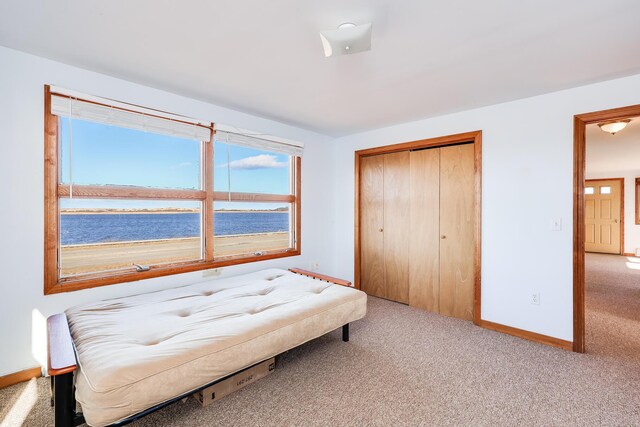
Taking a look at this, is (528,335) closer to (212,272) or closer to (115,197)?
(212,272)

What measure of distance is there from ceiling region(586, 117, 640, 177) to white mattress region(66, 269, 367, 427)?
158 inches

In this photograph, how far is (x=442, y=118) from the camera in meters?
3.28

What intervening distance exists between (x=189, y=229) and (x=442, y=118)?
310cm

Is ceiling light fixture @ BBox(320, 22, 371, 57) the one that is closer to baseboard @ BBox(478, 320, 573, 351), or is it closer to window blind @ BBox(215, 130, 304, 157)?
window blind @ BBox(215, 130, 304, 157)

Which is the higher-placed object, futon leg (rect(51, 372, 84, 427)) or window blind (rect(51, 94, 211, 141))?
window blind (rect(51, 94, 211, 141))

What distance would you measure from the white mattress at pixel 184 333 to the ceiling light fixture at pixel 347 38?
1768mm

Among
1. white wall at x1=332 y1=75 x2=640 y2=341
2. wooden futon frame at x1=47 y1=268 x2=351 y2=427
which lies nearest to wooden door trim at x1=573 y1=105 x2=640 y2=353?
white wall at x1=332 y1=75 x2=640 y2=341

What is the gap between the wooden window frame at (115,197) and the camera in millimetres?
2066

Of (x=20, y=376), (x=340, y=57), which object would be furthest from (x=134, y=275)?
(x=340, y=57)

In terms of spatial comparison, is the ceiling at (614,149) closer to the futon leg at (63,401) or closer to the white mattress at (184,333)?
the white mattress at (184,333)

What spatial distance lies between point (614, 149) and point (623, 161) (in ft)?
5.66

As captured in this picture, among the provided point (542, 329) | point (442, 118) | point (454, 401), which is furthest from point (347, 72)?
point (542, 329)

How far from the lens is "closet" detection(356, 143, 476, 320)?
3.22 meters

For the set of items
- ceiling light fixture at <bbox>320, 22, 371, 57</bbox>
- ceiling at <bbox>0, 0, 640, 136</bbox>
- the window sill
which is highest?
ceiling at <bbox>0, 0, 640, 136</bbox>
